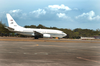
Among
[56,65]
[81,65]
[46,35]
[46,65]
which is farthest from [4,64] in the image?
[46,35]

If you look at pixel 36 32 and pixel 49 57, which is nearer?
pixel 49 57

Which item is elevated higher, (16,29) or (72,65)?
(16,29)

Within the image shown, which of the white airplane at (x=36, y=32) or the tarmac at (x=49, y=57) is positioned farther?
the white airplane at (x=36, y=32)

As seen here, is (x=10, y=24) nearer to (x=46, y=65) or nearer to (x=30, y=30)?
(x=30, y=30)

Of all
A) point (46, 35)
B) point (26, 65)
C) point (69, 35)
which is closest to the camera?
point (26, 65)

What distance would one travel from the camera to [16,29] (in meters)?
45.0

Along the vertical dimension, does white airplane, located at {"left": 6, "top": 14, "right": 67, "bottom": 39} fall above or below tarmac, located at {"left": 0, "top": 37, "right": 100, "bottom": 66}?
above

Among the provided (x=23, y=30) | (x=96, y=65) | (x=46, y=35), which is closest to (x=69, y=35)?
(x=46, y=35)

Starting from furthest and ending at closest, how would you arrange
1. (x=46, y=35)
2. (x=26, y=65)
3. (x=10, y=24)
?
(x=10, y=24)
(x=46, y=35)
(x=26, y=65)

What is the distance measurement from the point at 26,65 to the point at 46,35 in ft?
121

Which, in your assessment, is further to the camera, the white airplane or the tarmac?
the white airplane

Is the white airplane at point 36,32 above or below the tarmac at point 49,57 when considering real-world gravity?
above

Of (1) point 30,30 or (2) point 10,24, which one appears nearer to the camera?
(1) point 30,30

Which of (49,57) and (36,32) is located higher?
(36,32)
